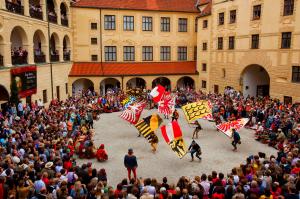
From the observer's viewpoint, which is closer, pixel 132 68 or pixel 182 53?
pixel 132 68

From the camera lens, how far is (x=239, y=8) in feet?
100

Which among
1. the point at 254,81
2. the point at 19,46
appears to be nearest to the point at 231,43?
the point at 254,81

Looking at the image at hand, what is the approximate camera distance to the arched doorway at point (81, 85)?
36.8 m

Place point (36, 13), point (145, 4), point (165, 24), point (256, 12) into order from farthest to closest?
1. point (165, 24)
2. point (145, 4)
3. point (256, 12)
4. point (36, 13)

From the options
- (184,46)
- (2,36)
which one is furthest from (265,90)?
(2,36)

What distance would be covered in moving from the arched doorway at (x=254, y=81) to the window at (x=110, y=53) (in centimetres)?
1602

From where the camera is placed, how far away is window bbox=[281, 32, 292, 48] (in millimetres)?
25656

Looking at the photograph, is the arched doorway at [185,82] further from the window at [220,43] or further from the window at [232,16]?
the window at [232,16]

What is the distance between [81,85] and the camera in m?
37.4

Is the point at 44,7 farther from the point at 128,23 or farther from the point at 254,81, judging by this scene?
the point at 254,81

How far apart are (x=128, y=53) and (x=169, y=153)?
2335 cm

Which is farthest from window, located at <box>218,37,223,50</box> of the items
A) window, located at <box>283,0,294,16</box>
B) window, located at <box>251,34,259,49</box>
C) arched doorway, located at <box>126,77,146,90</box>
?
arched doorway, located at <box>126,77,146,90</box>

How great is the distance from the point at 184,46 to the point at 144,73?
717 cm

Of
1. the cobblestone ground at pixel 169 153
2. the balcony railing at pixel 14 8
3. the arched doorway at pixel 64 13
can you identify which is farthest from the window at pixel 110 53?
the cobblestone ground at pixel 169 153
